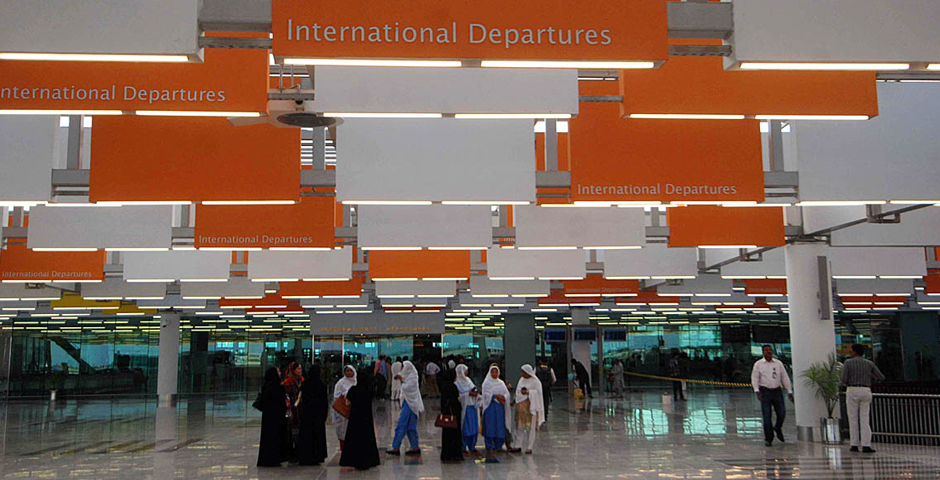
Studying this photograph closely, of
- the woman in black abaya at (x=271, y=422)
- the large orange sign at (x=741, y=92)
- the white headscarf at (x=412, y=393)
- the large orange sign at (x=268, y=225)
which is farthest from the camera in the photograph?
the white headscarf at (x=412, y=393)

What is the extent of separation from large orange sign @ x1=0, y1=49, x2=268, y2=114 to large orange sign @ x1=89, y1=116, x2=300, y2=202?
8.05ft

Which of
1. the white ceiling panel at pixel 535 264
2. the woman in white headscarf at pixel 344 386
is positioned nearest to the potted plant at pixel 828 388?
the white ceiling panel at pixel 535 264

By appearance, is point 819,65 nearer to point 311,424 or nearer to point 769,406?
point 311,424

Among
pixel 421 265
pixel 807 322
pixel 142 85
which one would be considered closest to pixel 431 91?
pixel 142 85

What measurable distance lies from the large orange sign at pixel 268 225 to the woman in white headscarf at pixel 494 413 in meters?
3.82

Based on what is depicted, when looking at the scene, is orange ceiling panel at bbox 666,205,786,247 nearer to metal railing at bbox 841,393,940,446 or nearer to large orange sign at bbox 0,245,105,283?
metal railing at bbox 841,393,940,446

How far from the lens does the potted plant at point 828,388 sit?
14.8 m

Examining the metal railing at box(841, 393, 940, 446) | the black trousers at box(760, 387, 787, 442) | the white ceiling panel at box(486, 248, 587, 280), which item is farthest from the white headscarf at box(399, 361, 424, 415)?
the metal railing at box(841, 393, 940, 446)

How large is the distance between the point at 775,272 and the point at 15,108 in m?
16.3

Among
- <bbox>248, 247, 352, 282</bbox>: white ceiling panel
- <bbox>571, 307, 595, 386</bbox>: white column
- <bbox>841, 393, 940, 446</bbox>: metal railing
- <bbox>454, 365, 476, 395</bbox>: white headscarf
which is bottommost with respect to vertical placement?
<bbox>841, 393, 940, 446</bbox>: metal railing

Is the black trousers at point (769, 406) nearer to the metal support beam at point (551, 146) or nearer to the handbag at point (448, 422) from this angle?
the handbag at point (448, 422)

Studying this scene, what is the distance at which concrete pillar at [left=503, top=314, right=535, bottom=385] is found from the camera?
3981cm

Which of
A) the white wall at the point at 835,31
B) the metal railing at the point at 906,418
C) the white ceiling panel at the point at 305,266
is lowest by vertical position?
the metal railing at the point at 906,418

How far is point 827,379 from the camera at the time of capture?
590 inches
